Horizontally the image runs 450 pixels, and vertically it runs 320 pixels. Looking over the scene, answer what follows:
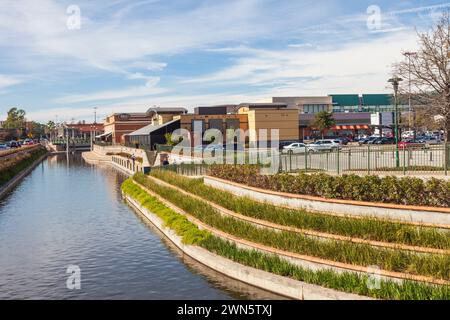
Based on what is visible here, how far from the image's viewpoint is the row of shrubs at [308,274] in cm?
1295

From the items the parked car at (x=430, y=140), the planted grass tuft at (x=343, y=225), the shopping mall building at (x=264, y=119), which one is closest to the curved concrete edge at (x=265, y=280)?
the planted grass tuft at (x=343, y=225)

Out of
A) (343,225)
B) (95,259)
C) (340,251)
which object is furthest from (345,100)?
(340,251)

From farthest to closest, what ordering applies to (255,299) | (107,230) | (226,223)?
(107,230) → (226,223) → (255,299)

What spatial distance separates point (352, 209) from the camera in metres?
18.0

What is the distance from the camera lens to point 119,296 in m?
17.2

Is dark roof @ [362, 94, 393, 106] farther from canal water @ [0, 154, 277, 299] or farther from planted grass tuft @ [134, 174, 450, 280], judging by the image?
planted grass tuft @ [134, 174, 450, 280]

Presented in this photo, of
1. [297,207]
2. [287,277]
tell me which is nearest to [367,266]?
[287,277]

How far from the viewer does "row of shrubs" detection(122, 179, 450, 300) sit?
510 inches

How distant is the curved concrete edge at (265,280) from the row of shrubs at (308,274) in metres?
0.24

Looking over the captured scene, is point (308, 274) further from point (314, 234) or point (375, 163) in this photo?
point (375, 163)

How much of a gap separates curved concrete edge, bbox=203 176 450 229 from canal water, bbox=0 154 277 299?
424 cm
